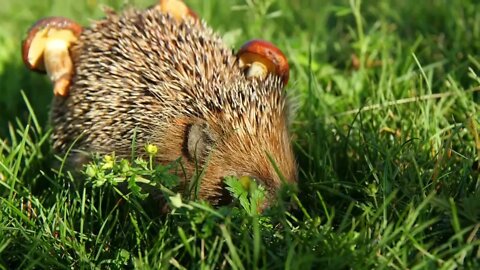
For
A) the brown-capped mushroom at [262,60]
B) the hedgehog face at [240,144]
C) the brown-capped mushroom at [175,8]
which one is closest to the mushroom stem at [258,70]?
the brown-capped mushroom at [262,60]

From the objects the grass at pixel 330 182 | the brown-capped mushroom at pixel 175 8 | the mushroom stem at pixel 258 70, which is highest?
the brown-capped mushroom at pixel 175 8

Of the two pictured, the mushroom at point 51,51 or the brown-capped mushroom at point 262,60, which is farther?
the mushroom at point 51,51

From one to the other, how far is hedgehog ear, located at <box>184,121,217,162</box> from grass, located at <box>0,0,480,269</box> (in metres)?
0.26

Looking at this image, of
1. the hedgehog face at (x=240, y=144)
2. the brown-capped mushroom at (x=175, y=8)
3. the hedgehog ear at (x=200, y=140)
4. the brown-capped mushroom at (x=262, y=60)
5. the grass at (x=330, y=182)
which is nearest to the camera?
the grass at (x=330, y=182)

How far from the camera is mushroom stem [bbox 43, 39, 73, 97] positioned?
14.0 feet

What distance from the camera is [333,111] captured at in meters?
4.63

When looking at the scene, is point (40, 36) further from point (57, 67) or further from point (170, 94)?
point (170, 94)

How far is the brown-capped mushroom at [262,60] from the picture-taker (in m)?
3.98

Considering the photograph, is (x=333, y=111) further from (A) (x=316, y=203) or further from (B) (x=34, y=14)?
(B) (x=34, y=14)

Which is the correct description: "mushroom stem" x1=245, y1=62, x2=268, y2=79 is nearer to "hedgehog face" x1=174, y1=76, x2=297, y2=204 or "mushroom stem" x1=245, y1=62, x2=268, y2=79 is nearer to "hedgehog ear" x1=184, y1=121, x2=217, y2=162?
"hedgehog face" x1=174, y1=76, x2=297, y2=204

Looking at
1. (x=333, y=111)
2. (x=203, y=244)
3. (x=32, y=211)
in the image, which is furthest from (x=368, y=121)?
(x=32, y=211)

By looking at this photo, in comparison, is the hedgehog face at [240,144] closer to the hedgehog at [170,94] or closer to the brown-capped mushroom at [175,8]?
the hedgehog at [170,94]

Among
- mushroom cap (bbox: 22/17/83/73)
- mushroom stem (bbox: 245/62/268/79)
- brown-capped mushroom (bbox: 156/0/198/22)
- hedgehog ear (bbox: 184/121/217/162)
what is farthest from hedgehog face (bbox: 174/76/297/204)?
mushroom cap (bbox: 22/17/83/73)

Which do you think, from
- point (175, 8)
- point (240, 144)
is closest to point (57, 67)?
point (175, 8)
